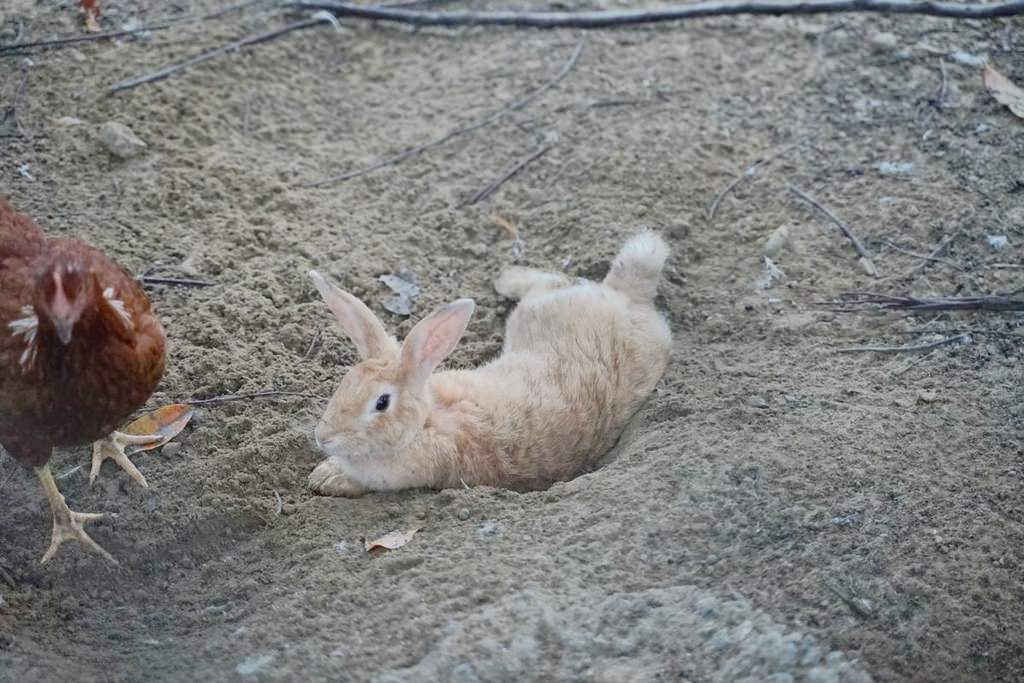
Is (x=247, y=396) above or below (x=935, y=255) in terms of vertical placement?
below

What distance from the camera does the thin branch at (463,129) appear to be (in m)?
5.54

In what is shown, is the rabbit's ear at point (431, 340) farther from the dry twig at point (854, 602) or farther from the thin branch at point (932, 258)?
the thin branch at point (932, 258)

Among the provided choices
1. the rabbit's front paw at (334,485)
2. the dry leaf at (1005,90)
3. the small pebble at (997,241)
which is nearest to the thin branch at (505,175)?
the rabbit's front paw at (334,485)

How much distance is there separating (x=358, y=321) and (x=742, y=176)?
226 centimetres

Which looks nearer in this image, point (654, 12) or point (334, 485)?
point (334, 485)

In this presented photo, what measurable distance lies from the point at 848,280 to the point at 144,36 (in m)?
4.07

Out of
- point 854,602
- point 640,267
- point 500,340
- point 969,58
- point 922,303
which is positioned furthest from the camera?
point 969,58

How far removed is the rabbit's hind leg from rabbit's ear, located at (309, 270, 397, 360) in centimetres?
85

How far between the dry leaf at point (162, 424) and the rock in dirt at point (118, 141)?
1639mm

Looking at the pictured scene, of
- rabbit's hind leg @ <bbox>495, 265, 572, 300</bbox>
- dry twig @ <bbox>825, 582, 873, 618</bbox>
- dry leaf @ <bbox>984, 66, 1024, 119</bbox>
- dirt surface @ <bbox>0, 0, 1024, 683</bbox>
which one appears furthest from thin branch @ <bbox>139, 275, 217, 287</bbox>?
dry leaf @ <bbox>984, 66, 1024, 119</bbox>

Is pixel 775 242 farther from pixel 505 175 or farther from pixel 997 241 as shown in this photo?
pixel 505 175

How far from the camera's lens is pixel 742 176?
211 inches

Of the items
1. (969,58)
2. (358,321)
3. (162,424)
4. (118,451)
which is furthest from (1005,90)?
(118,451)

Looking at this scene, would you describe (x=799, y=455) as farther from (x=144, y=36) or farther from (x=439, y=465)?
(x=144, y=36)
